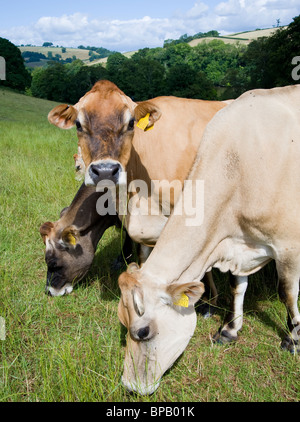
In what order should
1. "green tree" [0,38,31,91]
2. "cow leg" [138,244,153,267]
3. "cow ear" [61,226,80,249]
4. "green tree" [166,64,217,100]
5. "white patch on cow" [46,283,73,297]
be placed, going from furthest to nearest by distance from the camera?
1. "green tree" [166,64,217,100]
2. "green tree" [0,38,31,91]
3. "cow leg" [138,244,153,267]
4. "white patch on cow" [46,283,73,297]
5. "cow ear" [61,226,80,249]

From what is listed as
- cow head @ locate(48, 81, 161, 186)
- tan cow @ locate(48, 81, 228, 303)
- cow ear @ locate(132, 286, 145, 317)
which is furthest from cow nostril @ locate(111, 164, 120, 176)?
cow ear @ locate(132, 286, 145, 317)

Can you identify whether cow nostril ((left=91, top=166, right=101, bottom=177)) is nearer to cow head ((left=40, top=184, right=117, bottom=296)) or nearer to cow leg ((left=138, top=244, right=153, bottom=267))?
cow head ((left=40, top=184, right=117, bottom=296))

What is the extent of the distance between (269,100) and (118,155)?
4.69ft

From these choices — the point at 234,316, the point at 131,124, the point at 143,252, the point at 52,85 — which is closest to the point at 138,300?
the point at 234,316

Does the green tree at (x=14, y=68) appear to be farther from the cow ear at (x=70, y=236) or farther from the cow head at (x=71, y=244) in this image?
the cow ear at (x=70, y=236)

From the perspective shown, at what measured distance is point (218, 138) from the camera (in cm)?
315

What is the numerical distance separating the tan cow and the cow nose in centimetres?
33

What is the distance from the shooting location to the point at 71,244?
4.36 m

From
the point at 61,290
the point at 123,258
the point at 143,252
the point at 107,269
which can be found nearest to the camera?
the point at 61,290

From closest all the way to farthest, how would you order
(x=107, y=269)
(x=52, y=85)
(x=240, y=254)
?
(x=240, y=254)
(x=107, y=269)
(x=52, y=85)

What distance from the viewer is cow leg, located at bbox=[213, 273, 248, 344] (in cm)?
371

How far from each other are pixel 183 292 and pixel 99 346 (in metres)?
1.20

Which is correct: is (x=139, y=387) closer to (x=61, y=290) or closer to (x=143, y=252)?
(x=61, y=290)
